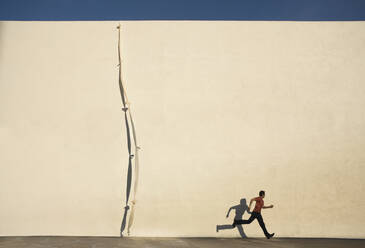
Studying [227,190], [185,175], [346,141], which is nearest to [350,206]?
[346,141]

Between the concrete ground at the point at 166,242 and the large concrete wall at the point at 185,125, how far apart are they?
25 cm

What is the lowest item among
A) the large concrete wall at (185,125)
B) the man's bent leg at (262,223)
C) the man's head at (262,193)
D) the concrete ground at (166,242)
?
the concrete ground at (166,242)

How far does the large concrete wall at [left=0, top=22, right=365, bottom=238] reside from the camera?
5.93 m

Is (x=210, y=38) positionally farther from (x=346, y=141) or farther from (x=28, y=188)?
(x=28, y=188)

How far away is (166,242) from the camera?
538cm

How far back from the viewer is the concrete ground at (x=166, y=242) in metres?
5.09

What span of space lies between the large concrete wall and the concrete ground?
0.25 meters

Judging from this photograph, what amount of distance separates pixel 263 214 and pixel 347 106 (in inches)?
122

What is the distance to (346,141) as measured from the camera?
6.15 metres

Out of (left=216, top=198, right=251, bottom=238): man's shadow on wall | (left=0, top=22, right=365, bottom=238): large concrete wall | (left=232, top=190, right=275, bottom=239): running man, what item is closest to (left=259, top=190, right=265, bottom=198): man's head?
(left=232, top=190, right=275, bottom=239): running man

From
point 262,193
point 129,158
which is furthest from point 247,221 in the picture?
point 129,158

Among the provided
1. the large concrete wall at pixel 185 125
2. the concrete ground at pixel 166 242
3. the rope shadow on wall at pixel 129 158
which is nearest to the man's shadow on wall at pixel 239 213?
the large concrete wall at pixel 185 125

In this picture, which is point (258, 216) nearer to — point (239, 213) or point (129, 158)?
point (239, 213)

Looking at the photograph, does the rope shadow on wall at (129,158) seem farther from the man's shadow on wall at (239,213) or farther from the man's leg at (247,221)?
the man's leg at (247,221)
